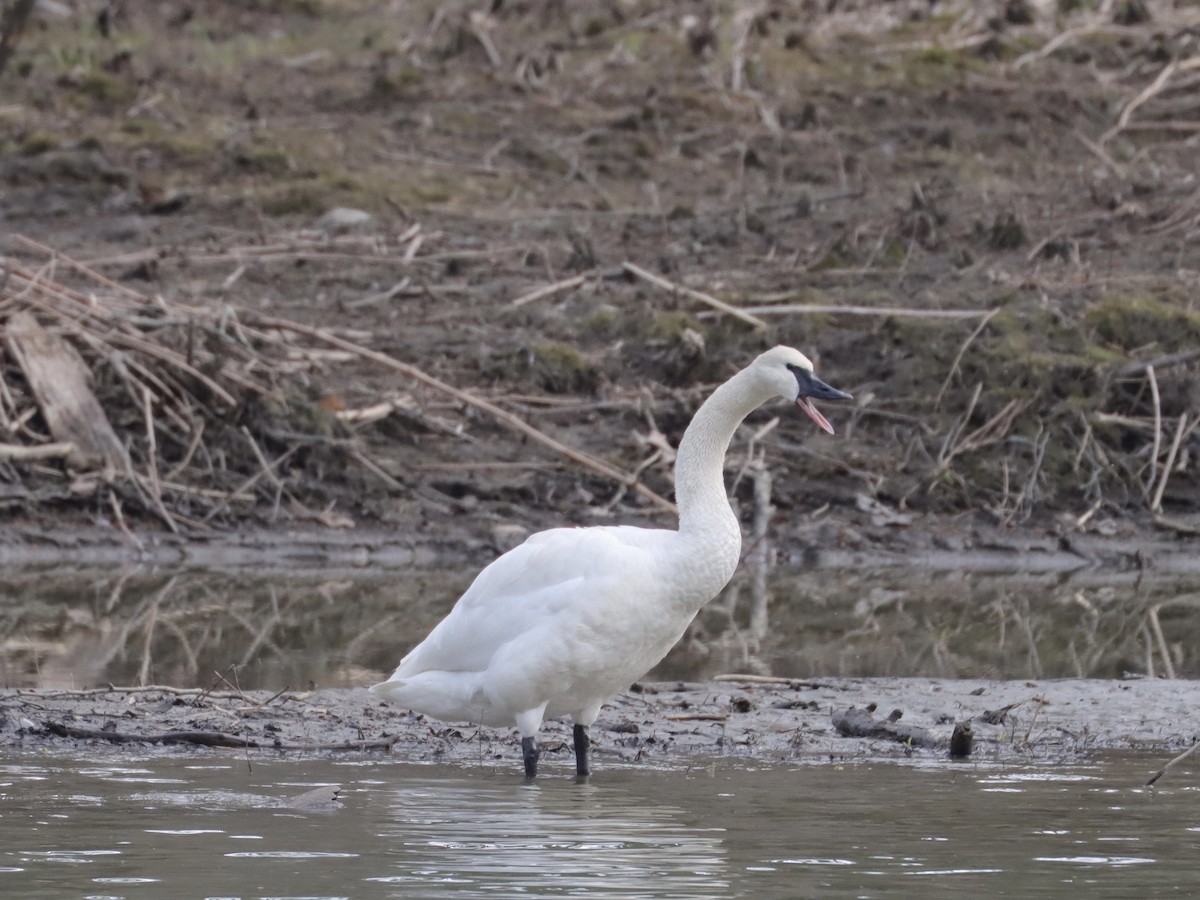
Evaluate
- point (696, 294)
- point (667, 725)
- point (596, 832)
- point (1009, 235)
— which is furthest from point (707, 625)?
point (1009, 235)

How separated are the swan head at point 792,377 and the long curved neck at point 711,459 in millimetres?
61

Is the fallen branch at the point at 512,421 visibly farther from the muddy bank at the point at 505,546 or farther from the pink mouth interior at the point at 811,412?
the pink mouth interior at the point at 811,412

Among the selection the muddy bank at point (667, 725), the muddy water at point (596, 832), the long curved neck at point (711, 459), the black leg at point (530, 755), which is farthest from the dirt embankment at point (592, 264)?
the muddy water at point (596, 832)

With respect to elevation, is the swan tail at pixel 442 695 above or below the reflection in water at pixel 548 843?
above

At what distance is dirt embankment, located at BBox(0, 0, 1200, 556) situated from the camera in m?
13.1

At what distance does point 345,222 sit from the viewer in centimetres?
1789

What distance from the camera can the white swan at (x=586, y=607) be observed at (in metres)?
6.94

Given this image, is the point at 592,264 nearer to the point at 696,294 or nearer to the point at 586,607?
the point at 696,294

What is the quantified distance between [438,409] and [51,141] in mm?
7398

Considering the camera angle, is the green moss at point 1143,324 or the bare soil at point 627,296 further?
the green moss at point 1143,324

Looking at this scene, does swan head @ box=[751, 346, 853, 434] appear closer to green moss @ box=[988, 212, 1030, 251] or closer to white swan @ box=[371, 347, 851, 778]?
white swan @ box=[371, 347, 851, 778]

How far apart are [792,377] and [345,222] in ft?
35.8

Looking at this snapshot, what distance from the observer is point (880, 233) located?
17.1 meters

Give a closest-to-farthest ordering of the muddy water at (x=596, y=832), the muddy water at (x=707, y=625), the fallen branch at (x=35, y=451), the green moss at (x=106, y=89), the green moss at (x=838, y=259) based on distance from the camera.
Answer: the muddy water at (x=596, y=832) → the muddy water at (x=707, y=625) → the fallen branch at (x=35, y=451) → the green moss at (x=838, y=259) → the green moss at (x=106, y=89)
